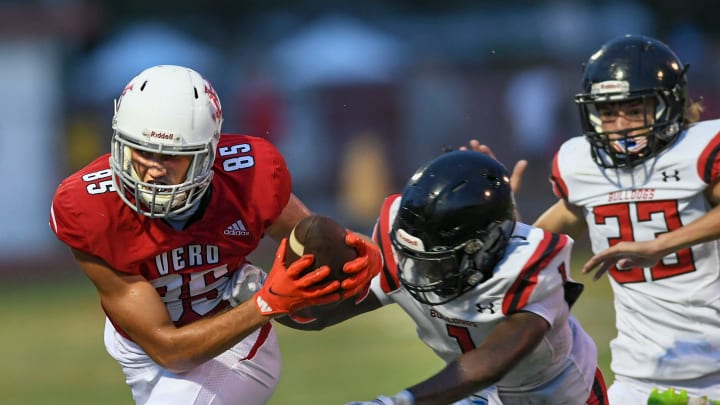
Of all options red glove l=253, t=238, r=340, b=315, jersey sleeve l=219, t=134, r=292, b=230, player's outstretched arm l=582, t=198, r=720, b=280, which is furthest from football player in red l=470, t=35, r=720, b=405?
red glove l=253, t=238, r=340, b=315

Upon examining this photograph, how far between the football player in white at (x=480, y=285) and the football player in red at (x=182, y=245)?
200 mm

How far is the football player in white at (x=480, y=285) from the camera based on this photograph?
12.0 feet

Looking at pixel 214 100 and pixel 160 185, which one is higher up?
pixel 214 100

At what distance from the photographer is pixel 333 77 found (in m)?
17.5

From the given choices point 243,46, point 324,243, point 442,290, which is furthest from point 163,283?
point 243,46

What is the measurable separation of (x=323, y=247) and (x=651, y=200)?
1.60 m

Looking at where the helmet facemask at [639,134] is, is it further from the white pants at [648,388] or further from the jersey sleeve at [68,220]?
the jersey sleeve at [68,220]

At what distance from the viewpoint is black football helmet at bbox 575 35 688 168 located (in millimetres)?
4648

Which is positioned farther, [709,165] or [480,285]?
[709,165]

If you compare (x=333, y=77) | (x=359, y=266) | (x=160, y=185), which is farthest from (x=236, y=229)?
(x=333, y=77)

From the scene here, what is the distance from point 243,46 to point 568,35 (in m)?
5.11

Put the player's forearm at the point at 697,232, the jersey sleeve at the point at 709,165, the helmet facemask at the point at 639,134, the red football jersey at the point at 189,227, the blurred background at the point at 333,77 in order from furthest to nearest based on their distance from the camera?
1. the blurred background at the point at 333,77
2. the helmet facemask at the point at 639,134
3. the jersey sleeve at the point at 709,165
4. the player's forearm at the point at 697,232
5. the red football jersey at the point at 189,227

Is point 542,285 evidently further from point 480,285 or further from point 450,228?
point 450,228

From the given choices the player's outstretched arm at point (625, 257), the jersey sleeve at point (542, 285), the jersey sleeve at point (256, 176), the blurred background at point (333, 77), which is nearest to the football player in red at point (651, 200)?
the player's outstretched arm at point (625, 257)
